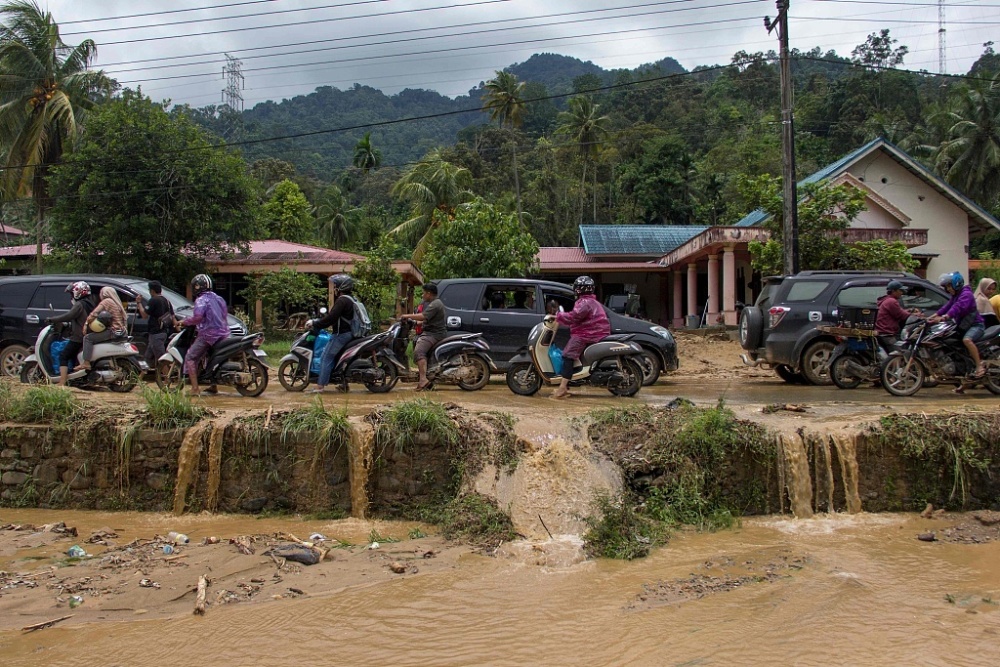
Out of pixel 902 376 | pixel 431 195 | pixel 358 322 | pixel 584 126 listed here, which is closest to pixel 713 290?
pixel 431 195

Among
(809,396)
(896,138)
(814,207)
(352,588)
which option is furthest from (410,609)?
(896,138)

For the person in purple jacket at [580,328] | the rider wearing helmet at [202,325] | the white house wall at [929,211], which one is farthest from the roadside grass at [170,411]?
the white house wall at [929,211]

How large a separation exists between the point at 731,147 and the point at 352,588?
135 ft

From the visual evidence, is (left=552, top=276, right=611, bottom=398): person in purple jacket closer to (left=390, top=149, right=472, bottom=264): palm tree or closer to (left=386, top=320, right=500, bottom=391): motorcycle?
(left=386, top=320, right=500, bottom=391): motorcycle

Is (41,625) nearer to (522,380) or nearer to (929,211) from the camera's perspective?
(522,380)

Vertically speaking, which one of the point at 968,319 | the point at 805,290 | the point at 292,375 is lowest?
the point at 292,375

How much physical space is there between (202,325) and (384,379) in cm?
247

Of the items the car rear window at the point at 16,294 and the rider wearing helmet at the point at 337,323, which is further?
the car rear window at the point at 16,294

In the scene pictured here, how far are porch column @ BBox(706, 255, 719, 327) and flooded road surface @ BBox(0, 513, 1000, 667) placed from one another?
62.1 ft

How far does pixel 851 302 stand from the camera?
11.9m

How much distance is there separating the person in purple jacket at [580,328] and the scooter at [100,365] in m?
5.62

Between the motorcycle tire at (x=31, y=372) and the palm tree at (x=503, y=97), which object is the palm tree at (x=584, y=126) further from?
the motorcycle tire at (x=31, y=372)

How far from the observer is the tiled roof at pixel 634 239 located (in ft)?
98.4

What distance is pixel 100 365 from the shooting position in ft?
34.6
